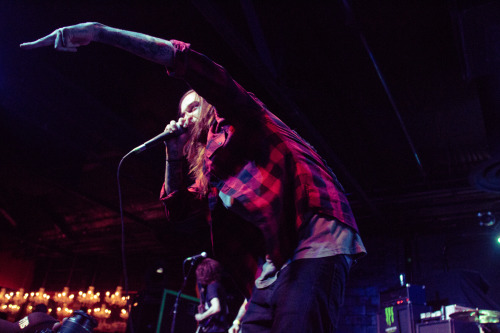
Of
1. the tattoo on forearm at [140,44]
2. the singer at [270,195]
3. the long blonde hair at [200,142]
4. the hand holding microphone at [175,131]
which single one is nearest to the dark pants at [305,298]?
the singer at [270,195]

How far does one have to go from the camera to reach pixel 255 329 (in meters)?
1.22

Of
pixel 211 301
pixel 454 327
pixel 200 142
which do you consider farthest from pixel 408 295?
pixel 200 142

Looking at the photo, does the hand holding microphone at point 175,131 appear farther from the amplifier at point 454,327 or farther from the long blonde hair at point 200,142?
the amplifier at point 454,327

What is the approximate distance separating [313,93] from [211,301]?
3191 mm

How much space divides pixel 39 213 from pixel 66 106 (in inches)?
238

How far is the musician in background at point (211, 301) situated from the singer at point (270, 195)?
395 centimetres

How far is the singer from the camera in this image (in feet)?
3.53

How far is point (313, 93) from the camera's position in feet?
17.3

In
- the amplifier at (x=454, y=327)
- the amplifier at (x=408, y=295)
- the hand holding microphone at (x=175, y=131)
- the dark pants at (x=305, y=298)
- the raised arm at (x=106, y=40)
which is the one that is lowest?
Result: the amplifier at (x=454, y=327)

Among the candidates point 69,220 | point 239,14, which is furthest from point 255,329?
point 69,220

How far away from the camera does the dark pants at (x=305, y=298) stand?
1.02 m

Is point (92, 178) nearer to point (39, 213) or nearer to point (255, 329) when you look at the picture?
point (39, 213)

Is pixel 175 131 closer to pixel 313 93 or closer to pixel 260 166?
pixel 260 166

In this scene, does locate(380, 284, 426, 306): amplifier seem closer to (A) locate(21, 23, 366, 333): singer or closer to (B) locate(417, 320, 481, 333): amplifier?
(B) locate(417, 320, 481, 333): amplifier
